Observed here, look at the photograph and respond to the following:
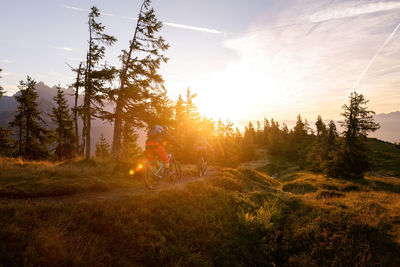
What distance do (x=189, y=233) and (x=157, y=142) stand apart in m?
4.22

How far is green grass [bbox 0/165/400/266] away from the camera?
3.83 meters

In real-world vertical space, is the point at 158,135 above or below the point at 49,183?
above

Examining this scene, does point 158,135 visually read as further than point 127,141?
No

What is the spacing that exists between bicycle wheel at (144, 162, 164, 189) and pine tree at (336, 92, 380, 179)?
93.7ft

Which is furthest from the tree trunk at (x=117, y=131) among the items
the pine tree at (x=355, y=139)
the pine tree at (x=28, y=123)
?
the pine tree at (x=355, y=139)

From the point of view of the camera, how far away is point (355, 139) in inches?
1118

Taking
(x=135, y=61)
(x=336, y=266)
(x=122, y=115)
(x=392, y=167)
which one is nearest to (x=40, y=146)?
(x=122, y=115)

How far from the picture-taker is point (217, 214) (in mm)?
7383

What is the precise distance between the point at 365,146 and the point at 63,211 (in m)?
38.2

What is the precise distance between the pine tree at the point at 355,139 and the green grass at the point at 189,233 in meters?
22.0

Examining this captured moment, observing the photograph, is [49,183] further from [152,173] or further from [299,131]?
[299,131]

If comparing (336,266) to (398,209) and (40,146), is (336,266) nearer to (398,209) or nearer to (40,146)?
(398,209)

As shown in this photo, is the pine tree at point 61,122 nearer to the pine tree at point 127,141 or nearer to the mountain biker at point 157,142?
the pine tree at point 127,141

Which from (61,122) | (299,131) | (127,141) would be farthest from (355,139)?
(299,131)
